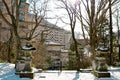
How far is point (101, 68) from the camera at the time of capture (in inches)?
420

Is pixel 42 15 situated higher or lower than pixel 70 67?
higher

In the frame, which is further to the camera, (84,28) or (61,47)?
(61,47)

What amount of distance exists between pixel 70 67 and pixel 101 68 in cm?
1051

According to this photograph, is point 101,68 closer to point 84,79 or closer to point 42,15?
→ point 84,79

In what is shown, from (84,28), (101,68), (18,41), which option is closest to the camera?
(101,68)

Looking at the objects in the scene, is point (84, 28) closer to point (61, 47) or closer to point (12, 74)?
→ point (12, 74)

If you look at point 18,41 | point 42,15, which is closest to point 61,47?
point 42,15

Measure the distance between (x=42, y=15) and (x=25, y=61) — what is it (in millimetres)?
10955

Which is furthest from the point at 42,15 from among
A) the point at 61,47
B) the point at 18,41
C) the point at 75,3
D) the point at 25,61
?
the point at 61,47

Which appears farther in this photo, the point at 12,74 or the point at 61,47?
the point at 61,47

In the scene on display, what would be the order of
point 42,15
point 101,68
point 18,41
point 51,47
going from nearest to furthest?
point 101,68
point 18,41
point 42,15
point 51,47

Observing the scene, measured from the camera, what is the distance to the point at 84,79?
10328 millimetres

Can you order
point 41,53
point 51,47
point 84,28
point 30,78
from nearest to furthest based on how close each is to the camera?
point 30,78
point 84,28
point 41,53
point 51,47

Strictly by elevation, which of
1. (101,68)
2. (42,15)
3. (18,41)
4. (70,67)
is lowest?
(70,67)
